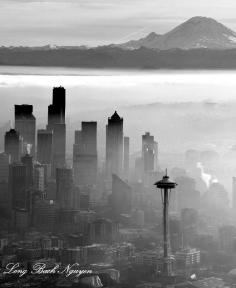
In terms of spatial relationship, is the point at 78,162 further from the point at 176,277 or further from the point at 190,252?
the point at 176,277

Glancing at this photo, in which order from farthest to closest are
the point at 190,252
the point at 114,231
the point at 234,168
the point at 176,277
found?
the point at 234,168, the point at 114,231, the point at 190,252, the point at 176,277

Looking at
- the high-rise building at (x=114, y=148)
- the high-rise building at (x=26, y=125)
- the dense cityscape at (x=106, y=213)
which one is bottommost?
the dense cityscape at (x=106, y=213)

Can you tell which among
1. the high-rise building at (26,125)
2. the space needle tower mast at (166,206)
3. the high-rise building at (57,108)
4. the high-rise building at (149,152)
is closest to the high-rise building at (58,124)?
the high-rise building at (57,108)

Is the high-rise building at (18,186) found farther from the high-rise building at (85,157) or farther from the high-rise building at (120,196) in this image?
the high-rise building at (120,196)

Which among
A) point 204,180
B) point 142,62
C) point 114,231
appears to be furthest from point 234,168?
point 142,62

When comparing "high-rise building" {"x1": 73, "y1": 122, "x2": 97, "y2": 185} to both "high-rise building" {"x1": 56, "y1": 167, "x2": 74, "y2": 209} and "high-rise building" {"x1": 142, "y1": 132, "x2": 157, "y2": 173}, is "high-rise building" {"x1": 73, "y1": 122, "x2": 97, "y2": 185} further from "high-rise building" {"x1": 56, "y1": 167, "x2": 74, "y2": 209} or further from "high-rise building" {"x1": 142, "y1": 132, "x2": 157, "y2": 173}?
"high-rise building" {"x1": 142, "y1": 132, "x2": 157, "y2": 173}

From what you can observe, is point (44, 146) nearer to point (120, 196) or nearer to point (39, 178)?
point (39, 178)
